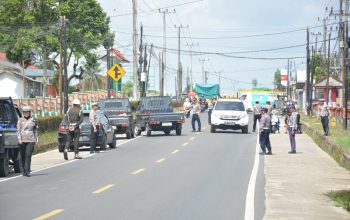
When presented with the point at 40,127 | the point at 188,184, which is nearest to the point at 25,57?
the point at 40,127

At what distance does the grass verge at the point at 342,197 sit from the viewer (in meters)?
14.1

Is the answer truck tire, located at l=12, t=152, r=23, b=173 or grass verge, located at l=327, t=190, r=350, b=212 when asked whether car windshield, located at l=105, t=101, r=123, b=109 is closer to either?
truck tire, located at l=12, t=152, r=23, b=173

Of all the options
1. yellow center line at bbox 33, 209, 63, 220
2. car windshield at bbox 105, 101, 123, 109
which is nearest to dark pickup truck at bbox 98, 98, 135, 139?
car windshield at bbox 105, 101, 123, 109

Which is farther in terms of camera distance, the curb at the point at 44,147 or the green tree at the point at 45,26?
the green tree at the point at 45,26

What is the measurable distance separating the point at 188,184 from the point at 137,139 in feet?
68.7

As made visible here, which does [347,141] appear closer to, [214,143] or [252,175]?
[214,143]

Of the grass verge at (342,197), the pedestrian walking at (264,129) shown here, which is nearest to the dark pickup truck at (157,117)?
the pedestrian walking at (264,129)

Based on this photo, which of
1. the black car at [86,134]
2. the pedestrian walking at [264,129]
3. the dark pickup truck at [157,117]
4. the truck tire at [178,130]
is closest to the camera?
the pedestrian walking at [264,129]

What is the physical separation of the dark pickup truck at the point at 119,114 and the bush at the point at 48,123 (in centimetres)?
244

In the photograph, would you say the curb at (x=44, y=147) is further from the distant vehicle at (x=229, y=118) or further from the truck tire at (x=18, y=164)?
the distant vehicle at (x=229, y=118)

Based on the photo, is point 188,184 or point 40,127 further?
point 40,127

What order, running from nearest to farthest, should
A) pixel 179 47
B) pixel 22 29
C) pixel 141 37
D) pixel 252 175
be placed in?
pixel 252 175 → pixel 141 37 → pixel 22 29 → pixel 179 47

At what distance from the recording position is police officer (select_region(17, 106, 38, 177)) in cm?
1938

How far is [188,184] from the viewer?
660 inches
